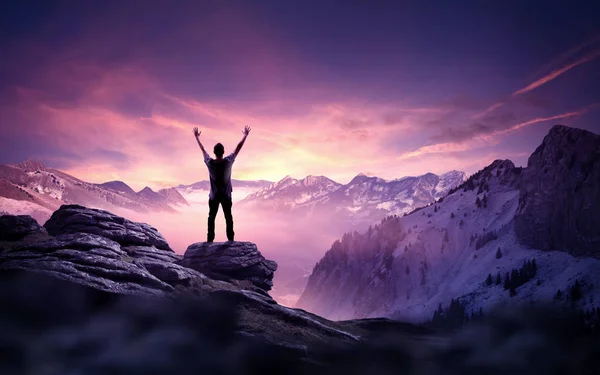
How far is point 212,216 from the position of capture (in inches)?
785

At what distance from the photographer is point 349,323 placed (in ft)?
64.0

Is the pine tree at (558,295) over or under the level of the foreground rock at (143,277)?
under

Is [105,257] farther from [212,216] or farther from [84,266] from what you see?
[212,216]

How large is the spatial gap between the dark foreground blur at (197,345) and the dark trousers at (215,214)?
5.92m

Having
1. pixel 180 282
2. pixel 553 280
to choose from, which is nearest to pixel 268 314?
pixel 180 282

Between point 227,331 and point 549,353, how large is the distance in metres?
11.2

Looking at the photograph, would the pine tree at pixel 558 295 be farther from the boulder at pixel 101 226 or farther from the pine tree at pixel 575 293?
the boulder at pixel 101 226

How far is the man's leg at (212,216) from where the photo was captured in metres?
19.4

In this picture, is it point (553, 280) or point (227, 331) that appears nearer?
point (227, 331)

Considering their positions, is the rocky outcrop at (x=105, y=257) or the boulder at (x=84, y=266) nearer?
the boulder at (x=84, y=266)

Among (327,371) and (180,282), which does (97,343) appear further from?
(327,371)

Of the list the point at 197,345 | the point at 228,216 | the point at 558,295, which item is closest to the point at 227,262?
the point at 228,216

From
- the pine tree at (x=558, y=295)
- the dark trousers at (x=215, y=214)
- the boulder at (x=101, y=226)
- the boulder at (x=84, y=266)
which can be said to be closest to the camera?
the boulder at (x=84, y=266)

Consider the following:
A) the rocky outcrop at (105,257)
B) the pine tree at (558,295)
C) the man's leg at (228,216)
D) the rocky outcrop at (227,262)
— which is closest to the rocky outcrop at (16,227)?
the rocky outcrop at (105,257)
